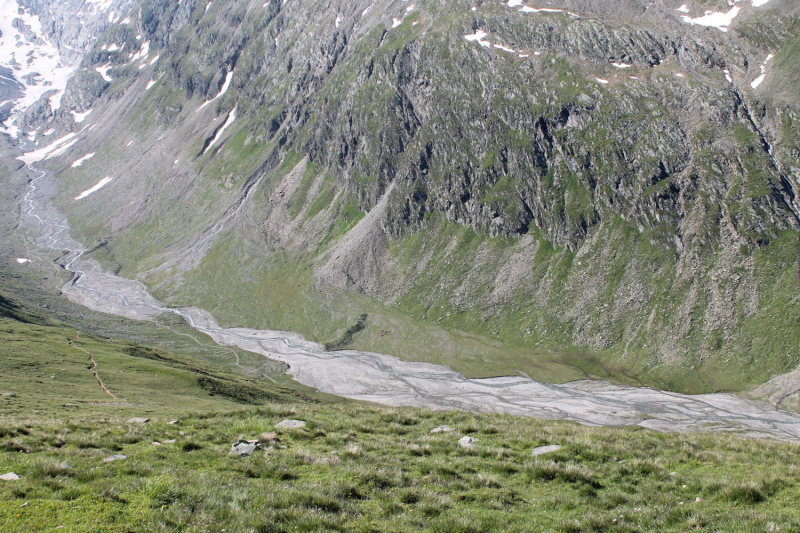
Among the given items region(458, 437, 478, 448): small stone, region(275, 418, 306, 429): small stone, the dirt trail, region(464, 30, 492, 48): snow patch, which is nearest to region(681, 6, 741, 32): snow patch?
region(464, 30, 492, 48): snow patch

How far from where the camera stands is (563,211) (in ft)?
495

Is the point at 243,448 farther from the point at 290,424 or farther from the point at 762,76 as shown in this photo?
the point at 762,76

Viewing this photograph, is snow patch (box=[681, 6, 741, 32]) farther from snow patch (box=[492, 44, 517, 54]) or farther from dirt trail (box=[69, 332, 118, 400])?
dirt trail (box=[69, 332, 118, 400])

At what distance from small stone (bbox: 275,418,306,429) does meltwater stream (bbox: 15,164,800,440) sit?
249 feet

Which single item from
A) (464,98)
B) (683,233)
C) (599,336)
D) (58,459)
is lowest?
(58,459)

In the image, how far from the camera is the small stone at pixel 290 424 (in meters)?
21.9

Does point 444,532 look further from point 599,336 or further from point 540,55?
point 540,55

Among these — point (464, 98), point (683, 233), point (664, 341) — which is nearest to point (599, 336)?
point (664, 341)

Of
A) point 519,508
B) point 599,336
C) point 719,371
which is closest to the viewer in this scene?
point 519,508

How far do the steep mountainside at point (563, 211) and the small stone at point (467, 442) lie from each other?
104265mm

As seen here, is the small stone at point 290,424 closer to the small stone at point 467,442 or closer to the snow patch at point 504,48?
the small stone at point 467,442

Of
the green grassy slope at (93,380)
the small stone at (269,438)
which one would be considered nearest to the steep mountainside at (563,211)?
the green grassy slope at (93,380)

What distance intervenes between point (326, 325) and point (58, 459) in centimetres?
13935

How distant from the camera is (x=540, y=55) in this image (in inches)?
6786
